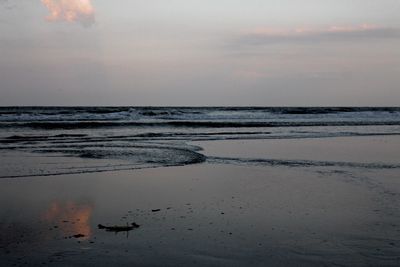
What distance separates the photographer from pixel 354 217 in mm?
6438

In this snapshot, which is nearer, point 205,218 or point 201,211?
point 205,218

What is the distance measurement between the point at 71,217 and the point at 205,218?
76.8 inches

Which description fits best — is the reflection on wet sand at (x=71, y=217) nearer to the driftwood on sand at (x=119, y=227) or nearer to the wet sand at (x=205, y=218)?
the wet sand at (x=205, y=218)

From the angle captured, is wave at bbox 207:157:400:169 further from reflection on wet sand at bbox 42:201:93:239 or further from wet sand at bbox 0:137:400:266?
reflection on wet sand at bbox 42:201:93:239

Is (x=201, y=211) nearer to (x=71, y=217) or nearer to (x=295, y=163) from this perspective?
(x=71, y=217)

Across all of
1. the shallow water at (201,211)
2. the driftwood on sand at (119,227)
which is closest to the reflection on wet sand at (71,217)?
the shallow water at (201,211)

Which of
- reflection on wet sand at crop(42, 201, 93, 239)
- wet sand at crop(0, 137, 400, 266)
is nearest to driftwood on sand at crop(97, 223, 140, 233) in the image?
wet sand at crop(0, 137, 400, 266)

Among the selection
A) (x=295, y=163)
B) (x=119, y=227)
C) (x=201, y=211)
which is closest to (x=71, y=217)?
(x=119, y=227)

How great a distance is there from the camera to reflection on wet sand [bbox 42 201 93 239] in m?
5.79

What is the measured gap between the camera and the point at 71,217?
6.50 metres

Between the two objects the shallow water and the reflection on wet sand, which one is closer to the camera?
the shallow water

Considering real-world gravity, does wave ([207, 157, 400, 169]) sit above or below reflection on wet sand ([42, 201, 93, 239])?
above

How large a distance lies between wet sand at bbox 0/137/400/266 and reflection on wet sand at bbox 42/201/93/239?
0.6 inches

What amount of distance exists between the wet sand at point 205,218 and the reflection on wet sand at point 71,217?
0.02 meters
